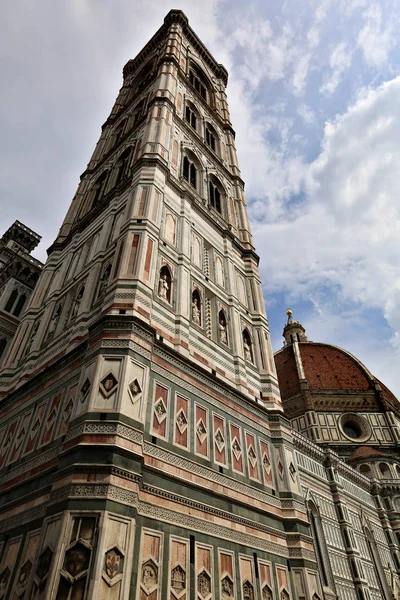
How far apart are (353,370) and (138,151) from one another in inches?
1736

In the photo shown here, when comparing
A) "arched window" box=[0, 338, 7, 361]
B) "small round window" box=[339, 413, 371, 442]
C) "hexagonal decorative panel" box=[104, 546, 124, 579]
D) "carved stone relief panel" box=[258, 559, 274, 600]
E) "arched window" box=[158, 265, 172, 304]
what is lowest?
"hexagonal decorative panel" box=[104, 546, 124, 579]

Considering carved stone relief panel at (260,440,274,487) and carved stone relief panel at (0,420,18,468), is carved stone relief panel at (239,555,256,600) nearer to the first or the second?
carved stone relief panel at (260,440,274,487)

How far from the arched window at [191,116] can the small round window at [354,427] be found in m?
32.3

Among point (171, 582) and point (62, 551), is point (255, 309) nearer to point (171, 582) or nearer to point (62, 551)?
point (171, 582)

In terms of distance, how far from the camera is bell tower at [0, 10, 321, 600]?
623cm

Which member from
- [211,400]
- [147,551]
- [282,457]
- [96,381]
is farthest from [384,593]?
[96,381]

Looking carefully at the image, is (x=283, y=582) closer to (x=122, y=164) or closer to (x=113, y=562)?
(x=113, y=562)

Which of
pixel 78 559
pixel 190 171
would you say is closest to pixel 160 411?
pixel 78 559

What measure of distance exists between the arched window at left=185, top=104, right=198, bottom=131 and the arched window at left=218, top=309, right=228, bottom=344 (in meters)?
11.6

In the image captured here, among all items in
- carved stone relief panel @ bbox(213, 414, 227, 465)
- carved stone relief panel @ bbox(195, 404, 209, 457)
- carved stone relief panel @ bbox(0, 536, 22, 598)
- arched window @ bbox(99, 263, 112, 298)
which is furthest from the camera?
arched window @ bbox(99, 263, 112, 298)

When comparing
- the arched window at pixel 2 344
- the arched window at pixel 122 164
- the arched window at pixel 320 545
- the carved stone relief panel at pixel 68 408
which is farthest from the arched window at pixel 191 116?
the arched window at pixel 320 545

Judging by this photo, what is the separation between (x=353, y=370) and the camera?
5088 cm

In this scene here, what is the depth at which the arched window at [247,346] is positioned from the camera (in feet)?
42.0

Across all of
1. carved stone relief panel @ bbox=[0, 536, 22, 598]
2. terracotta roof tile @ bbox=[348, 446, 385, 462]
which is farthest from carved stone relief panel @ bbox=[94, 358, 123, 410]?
terracotta roof tile @ bbox=[348, 446, 385, 462]
